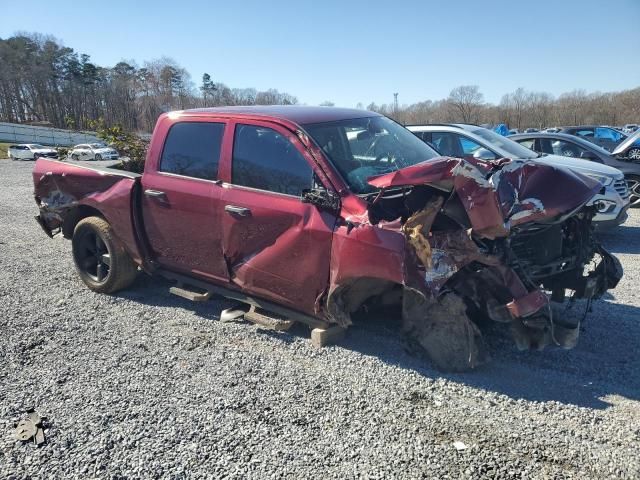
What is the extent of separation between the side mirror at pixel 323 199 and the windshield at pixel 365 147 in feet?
0.61

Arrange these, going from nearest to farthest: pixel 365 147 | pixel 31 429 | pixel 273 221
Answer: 1. pixel 31 429
2. pixel 273 221
3. pixel 365 147

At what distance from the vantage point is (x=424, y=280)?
131 inches

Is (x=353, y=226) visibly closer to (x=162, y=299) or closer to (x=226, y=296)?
(x=226, y=296)

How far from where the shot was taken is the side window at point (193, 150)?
14.9 feet

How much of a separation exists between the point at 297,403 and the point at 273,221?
1429 mm

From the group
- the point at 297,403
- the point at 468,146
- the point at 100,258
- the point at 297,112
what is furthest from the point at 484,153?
the point at 297,403

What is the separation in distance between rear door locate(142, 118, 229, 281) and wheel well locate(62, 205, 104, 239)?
1075 mm

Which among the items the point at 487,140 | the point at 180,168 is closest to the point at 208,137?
the point at 180,168

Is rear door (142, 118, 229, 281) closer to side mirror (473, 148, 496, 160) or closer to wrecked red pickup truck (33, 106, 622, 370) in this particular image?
wrecked red pickup truck (33, 106, 622, 370)

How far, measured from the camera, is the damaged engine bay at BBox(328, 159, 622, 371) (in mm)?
3266

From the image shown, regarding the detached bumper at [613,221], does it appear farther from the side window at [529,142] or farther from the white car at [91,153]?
the white car at [91,153]

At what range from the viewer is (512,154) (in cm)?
804

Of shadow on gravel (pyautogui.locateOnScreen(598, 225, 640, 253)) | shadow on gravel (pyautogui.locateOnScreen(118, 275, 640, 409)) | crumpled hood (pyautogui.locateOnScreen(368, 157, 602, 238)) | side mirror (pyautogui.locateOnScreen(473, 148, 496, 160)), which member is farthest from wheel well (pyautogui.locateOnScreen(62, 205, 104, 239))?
shadow on gravel (pyautogui.locateOnScreen(598, 225, 640, 253))

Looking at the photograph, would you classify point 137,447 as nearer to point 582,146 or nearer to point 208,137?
point 208,137
